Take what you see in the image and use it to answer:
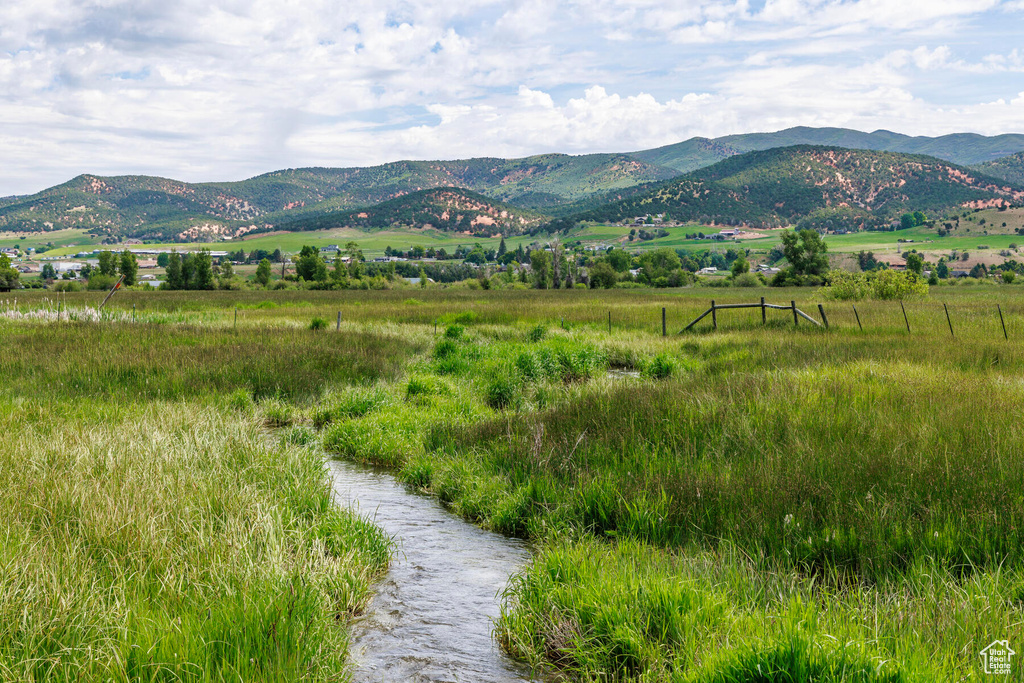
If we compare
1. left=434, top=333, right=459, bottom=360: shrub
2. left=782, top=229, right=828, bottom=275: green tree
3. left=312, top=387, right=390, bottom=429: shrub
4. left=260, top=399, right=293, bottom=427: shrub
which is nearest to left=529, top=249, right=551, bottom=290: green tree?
left=782, top=229, right=828, bottom=275: green tree

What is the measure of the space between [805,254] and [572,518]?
81727 millimetres

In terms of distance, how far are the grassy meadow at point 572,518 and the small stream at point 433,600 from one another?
0.22 metres

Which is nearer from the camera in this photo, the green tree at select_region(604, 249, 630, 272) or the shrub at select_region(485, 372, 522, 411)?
the shrub at select_region(485, 372, 522, 411)

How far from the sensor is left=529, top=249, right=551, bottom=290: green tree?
79000 mm

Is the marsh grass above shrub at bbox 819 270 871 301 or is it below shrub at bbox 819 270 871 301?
below

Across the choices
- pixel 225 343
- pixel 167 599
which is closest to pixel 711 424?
pixel 167 599

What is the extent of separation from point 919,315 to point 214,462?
26.4 metres

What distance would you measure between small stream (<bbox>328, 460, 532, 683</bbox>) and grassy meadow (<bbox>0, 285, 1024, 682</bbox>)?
22 centimetres

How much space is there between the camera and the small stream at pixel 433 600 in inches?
154

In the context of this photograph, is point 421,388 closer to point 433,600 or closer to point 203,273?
point 433,600

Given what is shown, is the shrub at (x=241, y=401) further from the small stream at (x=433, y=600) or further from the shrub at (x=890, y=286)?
the shrub at (x=890, y=286)

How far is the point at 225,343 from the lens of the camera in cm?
1644

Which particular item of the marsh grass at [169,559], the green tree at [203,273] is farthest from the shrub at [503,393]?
the green tree at [203,273]

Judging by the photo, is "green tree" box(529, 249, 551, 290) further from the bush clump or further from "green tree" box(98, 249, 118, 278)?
the bush clump
